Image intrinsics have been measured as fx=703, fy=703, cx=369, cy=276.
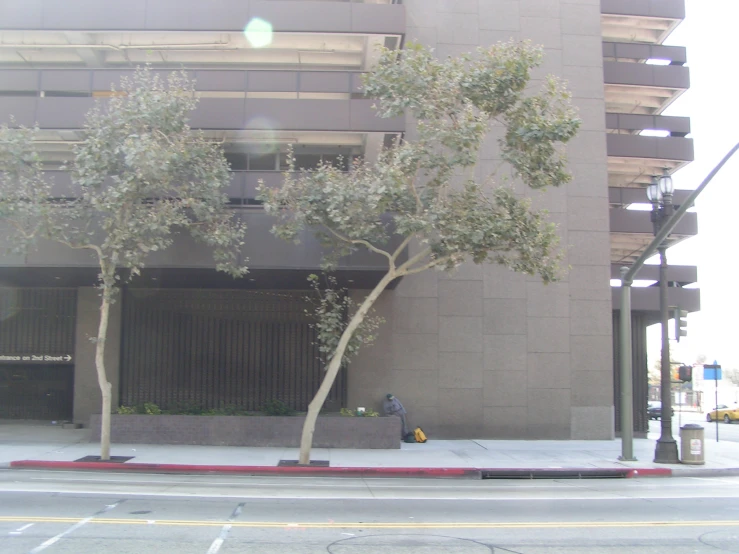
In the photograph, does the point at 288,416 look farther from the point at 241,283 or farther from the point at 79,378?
the point at 79,378

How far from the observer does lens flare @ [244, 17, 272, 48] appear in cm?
1870

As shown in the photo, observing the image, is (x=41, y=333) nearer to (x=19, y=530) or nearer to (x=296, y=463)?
(x=296, y=463)

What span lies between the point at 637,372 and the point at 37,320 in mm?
19556

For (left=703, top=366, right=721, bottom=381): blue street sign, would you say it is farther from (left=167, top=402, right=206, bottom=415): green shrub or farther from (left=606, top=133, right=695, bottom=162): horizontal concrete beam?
(left=167, top=402, right=206, bottom=415): green shrub

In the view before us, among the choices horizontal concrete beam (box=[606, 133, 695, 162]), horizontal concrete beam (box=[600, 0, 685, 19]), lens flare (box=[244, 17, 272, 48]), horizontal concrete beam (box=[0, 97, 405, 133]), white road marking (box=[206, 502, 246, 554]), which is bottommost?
white road marking (box=[206, 502, 246, 554])

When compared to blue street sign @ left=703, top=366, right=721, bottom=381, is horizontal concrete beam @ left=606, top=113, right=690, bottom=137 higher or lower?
higher

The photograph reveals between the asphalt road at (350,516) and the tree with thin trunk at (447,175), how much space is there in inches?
146

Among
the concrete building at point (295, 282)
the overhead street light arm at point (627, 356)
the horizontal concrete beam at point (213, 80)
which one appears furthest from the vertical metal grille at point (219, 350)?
the overhead street light arm at point (627, 356)

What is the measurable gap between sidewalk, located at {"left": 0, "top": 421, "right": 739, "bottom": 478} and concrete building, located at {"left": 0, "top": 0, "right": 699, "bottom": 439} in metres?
1.70

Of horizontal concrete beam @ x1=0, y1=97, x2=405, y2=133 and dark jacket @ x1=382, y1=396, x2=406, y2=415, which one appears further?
dark jacket @ x1=382, y1=396, x2=406, y2=415

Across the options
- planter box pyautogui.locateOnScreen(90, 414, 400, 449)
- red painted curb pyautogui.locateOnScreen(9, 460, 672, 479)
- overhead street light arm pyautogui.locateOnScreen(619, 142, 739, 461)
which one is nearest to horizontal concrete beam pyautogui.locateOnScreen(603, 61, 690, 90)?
overhead street light arm pyautogui.locateOnScreen(619, 142, 739, 461)

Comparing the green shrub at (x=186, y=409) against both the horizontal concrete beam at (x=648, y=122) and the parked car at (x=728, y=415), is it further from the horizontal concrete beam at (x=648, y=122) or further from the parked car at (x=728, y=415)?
the parked car at (x=728, y=415)

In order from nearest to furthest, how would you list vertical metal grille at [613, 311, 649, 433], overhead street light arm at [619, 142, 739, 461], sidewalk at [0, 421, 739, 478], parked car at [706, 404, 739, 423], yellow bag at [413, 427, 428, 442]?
sidewalk at [0, 421, 739, 478] → overhead street light arm at [619, 142, 739, 461] → yellow bag at [413, 427, 428, 442] → vertical metal grille at [613, 311, 649, 433] → parked car at [706, 404, 739, 423]

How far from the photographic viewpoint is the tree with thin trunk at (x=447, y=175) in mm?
14641
